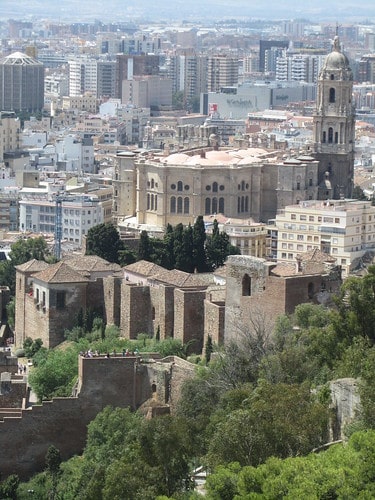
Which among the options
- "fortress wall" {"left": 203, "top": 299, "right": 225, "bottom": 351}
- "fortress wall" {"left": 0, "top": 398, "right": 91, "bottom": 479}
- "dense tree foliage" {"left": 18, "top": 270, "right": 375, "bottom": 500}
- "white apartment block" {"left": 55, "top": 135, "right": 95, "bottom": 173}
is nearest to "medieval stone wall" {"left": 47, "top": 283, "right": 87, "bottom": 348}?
"dense tree foliage" {"left": 18, "top": 270, "right": 375, "bottom": 500}

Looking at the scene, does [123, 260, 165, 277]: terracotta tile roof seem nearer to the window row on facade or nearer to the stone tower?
the window row on facade

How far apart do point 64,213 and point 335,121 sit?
10270 mm

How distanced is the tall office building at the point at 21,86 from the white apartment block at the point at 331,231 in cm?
9298

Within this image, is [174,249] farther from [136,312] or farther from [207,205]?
[207,205]

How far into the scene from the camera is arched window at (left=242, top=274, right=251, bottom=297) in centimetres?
3747

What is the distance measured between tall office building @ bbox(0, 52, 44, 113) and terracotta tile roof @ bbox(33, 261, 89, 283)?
10739cm

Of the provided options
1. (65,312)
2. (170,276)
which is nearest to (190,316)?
(170,276)

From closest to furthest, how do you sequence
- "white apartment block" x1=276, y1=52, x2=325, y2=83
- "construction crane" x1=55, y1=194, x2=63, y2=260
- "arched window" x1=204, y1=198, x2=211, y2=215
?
"construction crane" x1=55, y1=194, x2=63, y2=260
"arched window" x1=204, y1=198, x2=211, y2=215
"white apartment block" x1=276, y1=52, x2=325, y2=83

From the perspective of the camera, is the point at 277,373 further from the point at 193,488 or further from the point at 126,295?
the point at 126,295

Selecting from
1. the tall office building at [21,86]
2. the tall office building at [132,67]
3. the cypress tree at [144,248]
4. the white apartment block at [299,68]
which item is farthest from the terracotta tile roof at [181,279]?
the white apartment block at [299,68]

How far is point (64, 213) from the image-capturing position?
238 ft

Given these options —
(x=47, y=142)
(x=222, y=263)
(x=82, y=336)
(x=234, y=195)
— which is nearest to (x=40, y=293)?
(x=82, y=336)

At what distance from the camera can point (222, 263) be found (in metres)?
48.4

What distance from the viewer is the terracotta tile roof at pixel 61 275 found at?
42.5 metres
